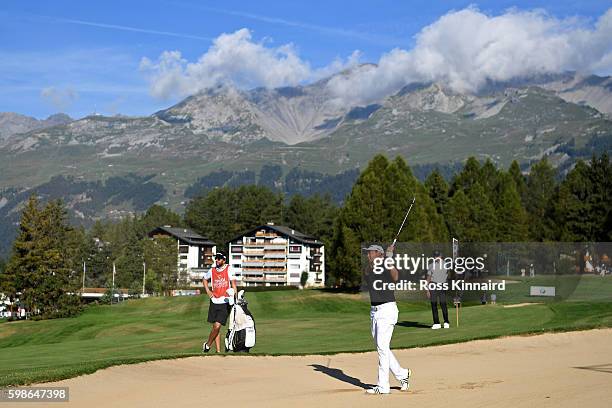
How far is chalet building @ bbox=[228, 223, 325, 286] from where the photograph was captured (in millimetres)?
164125

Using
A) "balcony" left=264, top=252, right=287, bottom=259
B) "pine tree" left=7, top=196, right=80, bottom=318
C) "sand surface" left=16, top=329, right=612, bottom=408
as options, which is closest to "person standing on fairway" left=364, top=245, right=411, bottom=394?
"sand surface" left=16, top=329, right=612, bottom=408

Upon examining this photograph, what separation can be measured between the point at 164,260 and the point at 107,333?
77.4 metres

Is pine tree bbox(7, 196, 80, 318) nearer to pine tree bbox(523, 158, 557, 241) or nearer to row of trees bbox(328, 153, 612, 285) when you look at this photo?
row of trees bbox(328, 153, 612, 285)

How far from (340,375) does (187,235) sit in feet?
492

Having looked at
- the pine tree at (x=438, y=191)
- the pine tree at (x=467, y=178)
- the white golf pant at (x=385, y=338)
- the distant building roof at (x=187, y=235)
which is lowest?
the white golf pant at (x=385, y=338)

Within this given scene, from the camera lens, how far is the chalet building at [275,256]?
16412 centimetres

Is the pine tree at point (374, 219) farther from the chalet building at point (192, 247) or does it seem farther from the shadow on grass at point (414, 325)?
the chalet building at point (192, 247)

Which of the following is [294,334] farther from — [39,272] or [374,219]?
[39,272]

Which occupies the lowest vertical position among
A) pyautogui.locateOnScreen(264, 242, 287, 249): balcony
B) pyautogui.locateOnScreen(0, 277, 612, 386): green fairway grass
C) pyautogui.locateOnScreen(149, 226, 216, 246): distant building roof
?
pyautogui.locateOnScreen(0, 277, 612, 386): green fairway grass

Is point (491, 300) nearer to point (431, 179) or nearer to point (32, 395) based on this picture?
point (32, 395)

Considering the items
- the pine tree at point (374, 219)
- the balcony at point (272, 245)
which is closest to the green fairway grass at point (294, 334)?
the pine tree at point (374, 219)

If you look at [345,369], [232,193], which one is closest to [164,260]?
[232,193]

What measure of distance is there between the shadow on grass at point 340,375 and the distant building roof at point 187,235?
14718 centimetres

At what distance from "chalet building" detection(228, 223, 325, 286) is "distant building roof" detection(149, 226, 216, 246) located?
21.5ft
